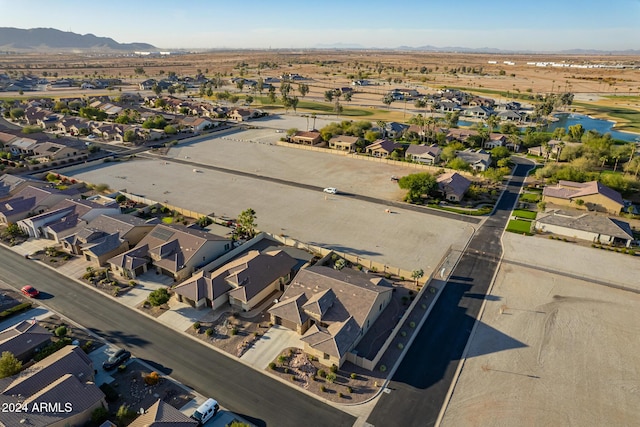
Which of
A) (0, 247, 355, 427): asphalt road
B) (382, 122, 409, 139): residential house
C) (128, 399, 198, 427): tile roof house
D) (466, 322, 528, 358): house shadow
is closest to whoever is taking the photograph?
(128, 399, 198, 427): tile roof house

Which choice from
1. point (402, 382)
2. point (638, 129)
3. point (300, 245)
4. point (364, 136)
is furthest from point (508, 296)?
point (638, 129)

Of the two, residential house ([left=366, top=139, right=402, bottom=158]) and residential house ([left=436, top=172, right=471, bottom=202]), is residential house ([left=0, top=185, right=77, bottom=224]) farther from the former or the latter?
residential house ([left=366, top=139, right=402, bottom=158])

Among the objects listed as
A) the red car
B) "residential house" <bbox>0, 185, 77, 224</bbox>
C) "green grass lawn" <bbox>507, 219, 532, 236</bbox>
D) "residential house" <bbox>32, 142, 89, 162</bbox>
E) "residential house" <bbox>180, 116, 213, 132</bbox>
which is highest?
"residential house" <bbox>180, 116, 213, 132</bbox>

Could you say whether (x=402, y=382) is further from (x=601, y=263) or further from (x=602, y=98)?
(x=602, y=98)

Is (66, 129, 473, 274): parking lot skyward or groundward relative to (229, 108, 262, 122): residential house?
groundward

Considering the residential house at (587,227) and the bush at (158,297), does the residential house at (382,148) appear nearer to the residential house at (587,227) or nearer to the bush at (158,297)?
the residential house at (587,227)

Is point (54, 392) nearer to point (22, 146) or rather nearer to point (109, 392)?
point (109, 392)

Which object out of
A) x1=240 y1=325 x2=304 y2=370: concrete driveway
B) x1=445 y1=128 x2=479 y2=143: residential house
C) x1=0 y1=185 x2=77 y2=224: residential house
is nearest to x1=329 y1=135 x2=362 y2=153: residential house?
x1=445 y1=128 x2=479 y2=143: residential house
